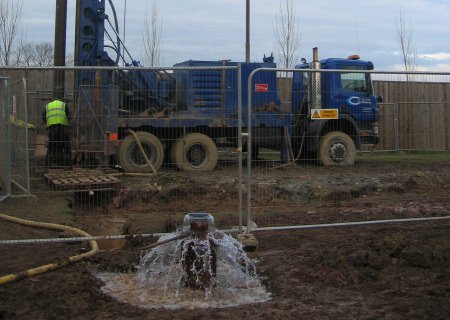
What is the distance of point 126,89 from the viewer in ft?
35.8

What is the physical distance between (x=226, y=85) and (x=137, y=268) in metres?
8.43

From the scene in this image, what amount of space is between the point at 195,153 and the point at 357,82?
220 inches

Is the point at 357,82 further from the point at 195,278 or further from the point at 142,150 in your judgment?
the point at 195,278

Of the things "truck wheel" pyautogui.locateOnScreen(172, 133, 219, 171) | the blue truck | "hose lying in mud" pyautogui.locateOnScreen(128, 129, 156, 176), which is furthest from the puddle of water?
"hose lying in mud" pyautogui.locateOnScreen(128, 129, 156, 176)

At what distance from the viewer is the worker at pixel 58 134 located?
8203 mm

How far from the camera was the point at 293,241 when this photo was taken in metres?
7.22

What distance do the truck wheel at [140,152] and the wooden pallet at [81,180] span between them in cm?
128

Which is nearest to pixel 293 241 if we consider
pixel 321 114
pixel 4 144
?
pixel 321 114

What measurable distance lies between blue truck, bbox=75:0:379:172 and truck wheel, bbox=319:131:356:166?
22 millimetres

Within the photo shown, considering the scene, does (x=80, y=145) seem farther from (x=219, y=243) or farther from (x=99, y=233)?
(x=219, y=243)

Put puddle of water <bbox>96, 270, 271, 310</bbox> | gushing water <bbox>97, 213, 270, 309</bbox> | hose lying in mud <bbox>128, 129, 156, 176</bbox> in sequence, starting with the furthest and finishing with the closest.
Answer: hose lying in mud <bbox>128, 129, 156, 176</bbox> → gushing water <bbox>97, 213, 270, 309</bbox> → puddle of water <bbox>96, 270, 271, 310</bbox>

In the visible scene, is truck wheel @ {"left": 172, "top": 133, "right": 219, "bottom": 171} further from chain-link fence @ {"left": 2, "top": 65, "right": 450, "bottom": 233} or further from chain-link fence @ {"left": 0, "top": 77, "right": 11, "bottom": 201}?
chain-link fence @ {"left": 0, "top": 77, "right": 11, "bottom": 201}

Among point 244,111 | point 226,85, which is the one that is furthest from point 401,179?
point 226,85

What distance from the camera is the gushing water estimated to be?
16.3 ft
